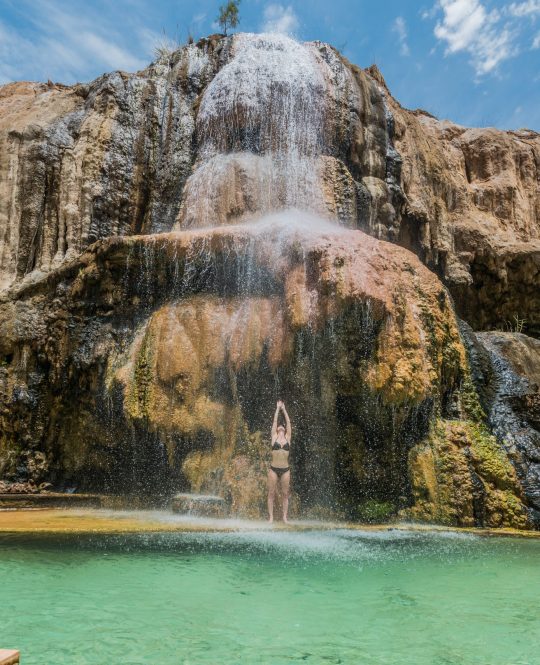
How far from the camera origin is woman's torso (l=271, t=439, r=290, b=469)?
870 cm

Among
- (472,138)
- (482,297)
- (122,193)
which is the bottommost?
(482,297)

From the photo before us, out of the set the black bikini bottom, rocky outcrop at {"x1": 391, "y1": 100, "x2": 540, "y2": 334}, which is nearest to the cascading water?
the black bikini bottom

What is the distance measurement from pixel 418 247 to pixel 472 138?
6.16m

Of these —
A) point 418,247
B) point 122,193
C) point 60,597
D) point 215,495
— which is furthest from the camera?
point 418,247

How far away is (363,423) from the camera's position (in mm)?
9672

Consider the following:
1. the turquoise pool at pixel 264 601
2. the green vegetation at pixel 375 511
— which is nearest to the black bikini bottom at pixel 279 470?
the green vegetation at pixel 375 511

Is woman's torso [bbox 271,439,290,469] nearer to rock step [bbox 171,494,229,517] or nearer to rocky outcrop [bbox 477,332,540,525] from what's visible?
rock step [bbox 171,494,229,517]

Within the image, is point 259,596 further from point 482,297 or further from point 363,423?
point 482,297

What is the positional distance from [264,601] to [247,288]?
670cm

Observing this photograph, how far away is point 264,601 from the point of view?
4.66m

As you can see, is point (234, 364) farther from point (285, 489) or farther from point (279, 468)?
point (285, 489)

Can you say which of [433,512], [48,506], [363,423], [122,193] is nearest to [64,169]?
[122,193]

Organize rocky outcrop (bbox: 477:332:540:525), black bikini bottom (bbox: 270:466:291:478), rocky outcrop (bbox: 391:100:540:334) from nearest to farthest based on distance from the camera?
black bikini bottom (bbox: 270:466:291:478)
rocky outcrop (bbox: 477:332:540:525)
rocky outcrop (bbox: 391:100:540:334)

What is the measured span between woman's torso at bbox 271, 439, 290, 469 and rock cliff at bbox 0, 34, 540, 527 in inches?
33.2
